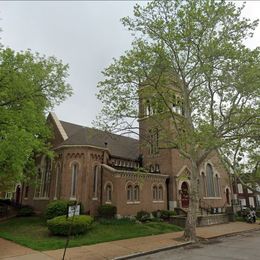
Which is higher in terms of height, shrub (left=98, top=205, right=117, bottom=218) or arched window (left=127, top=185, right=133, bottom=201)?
arched window (left=127, top=185, right=133, bottom=201)

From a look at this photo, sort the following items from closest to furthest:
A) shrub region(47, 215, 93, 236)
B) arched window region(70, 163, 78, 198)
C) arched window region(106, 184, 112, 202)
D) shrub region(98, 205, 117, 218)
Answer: shrub region(47, 215, 93, 236), shrub region(98, 205, 117, 218), arched window region(70, 163, 78, 198), arched window region(106, 184, 112, 202)

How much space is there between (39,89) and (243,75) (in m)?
15.9

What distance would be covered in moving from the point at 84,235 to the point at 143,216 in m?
8.83

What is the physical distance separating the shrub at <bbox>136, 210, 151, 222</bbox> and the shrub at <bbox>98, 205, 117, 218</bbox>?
2.71m

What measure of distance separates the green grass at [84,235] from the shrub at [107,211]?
1218 mm

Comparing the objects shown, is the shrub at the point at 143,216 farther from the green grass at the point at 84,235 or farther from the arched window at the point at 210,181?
the arched window at the point at 210,181

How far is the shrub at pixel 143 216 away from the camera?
77.0 ft

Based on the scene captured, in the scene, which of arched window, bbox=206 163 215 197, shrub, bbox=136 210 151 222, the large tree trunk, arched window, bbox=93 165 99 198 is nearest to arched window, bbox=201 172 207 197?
arched window, bbox=206 163 215 197

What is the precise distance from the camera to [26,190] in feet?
99.5

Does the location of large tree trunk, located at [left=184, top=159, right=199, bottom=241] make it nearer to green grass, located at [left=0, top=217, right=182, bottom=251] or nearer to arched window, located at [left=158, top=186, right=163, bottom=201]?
green grass, located at [left=0, top=217, right=182, bottom=251]

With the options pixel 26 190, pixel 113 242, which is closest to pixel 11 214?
pixel 26 190

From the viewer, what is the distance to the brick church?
2353 cm

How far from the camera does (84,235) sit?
16281mm

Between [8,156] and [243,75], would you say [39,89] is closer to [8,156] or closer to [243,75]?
[8,156]
